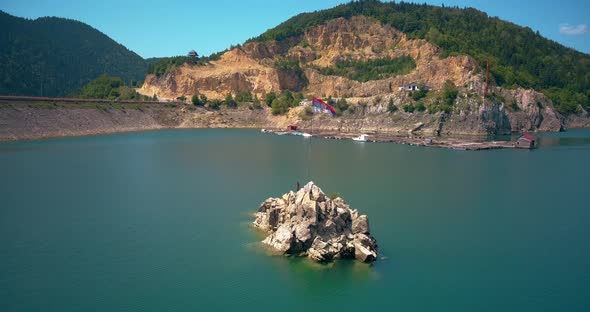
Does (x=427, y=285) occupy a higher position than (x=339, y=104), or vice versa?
(x=339, y=104)

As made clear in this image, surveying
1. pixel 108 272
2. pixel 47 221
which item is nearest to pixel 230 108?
pixel 47 221

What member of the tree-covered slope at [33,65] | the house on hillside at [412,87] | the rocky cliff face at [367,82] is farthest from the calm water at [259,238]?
the tree-covered slope at [33,65]

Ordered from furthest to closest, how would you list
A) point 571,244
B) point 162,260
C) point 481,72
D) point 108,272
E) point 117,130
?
point 481,72
point 117,130
point 571,244
point 162,260
point 108,272

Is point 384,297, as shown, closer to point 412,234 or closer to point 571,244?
point 412,234

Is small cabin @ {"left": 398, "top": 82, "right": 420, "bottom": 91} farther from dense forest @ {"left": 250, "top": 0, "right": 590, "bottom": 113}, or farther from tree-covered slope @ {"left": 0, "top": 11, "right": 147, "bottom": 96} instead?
tree-covered slope @ {"left": 0, "top": 11, "right": 147, "bottom": 96}

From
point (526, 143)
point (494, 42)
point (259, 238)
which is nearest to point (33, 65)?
point (494, 42)

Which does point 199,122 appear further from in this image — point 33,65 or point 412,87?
point 33,65

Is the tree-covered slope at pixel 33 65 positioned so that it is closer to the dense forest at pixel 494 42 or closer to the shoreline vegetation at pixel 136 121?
the shoreline vegetation at pixel 136 121
